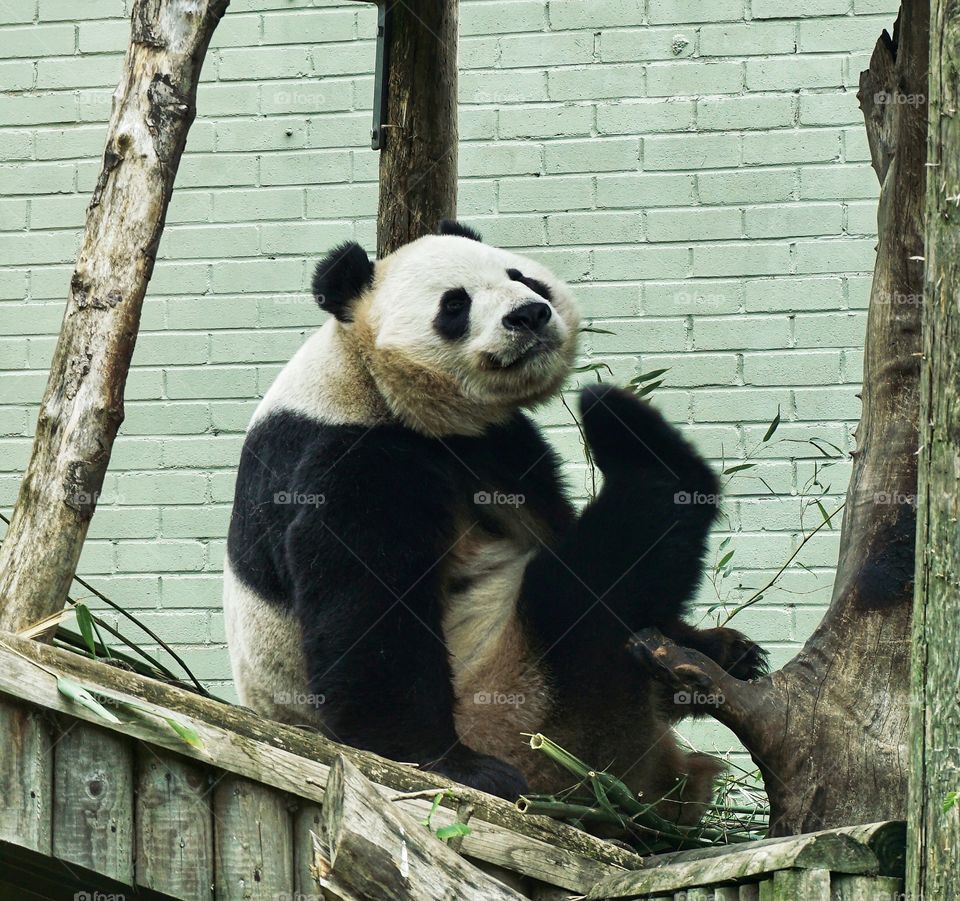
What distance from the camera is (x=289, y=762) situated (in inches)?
85.0

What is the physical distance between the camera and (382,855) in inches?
64.2

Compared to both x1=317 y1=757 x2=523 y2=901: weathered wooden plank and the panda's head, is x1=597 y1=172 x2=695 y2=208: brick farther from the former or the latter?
x1=317 y1=757 x2=523 y2=901: weathered wooden plank

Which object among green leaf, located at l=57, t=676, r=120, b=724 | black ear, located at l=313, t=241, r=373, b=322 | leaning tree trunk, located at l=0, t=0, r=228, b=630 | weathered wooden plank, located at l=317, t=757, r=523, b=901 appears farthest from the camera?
black ear, located at l=313, t=241, r=373, b=322

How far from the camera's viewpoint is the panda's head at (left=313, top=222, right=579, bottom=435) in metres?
2.96

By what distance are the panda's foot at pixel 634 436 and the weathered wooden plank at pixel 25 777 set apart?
126 centimetres

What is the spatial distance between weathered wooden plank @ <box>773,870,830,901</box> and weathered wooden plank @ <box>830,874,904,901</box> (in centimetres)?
2

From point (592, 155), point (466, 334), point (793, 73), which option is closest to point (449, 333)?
point (466, 334)

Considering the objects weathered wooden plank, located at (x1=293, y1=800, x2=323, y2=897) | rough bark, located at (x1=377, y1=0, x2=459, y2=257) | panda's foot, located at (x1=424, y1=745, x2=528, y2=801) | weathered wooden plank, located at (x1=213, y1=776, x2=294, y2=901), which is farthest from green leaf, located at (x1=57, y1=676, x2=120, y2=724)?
rough bark, located at (x1=377, y1=0, x2=459, y2=257)

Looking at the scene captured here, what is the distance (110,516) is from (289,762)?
125 inches

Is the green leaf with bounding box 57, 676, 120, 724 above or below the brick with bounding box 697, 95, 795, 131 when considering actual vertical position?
below

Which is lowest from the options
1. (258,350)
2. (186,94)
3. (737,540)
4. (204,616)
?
(204,616)

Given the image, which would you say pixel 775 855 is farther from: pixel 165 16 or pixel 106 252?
pixel 165 16

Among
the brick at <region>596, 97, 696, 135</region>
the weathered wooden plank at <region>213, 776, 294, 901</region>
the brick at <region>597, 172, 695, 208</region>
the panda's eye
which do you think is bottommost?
the weathered wooden plank at <region>213, 776, 294, 901</region>

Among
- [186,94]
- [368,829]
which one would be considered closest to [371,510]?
[186,94]
